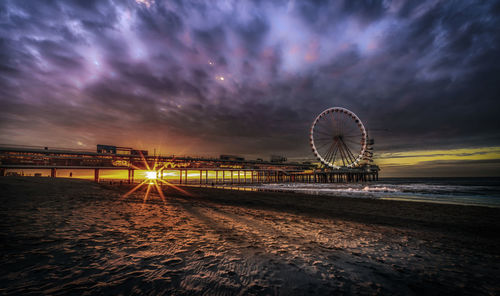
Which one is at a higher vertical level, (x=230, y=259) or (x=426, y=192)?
(x=230, y=259)

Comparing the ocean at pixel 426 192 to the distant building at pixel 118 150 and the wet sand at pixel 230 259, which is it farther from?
the distant building at pixel 118 150

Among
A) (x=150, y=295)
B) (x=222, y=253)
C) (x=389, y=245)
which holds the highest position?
(x=150, y=295)

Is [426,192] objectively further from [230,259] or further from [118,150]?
[118,150]

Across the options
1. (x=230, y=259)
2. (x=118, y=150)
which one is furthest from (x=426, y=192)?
(x=118, y=150)

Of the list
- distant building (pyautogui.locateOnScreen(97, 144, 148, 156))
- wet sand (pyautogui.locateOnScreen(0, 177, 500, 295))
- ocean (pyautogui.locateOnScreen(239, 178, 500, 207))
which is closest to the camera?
wet sand (pyautogui.locateOnScreen(0, 177, 500, 295))

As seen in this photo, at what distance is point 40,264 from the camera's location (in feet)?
9.59

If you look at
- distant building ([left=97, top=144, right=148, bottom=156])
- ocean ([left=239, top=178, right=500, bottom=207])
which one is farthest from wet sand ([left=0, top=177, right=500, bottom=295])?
distant building ([left=97, top=144, right=148, bottom=156])

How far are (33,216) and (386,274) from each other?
9992mm

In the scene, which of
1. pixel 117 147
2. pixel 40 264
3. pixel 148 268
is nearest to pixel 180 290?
pixel 148 268

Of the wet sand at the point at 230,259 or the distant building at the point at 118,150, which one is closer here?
the wet sand at the point at 230,259

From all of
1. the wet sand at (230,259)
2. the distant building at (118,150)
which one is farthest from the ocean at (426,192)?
the distant building at (118,150)

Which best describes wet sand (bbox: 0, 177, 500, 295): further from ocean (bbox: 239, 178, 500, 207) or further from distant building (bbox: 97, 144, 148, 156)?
distant building (bbox: 97, 144, 148, 156)

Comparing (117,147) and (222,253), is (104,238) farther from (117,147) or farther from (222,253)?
(117,147)

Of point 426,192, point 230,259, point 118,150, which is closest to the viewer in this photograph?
point 230,259
